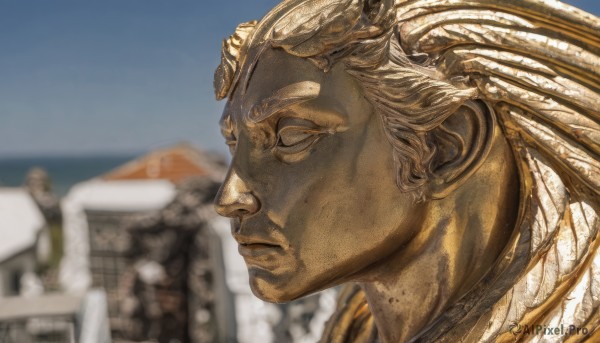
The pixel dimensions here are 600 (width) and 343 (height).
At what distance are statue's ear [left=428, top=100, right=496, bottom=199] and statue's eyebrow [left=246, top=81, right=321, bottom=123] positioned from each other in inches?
6.8

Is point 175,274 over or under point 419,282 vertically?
under

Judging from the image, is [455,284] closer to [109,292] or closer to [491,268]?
[491,268]

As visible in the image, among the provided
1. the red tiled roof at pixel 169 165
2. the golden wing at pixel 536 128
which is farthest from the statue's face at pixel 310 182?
the red tiled roof at pixel 169 165

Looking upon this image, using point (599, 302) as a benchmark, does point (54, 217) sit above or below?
below

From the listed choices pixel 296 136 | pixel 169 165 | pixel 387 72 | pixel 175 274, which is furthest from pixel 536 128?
pixel 169 165

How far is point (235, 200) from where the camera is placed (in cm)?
115

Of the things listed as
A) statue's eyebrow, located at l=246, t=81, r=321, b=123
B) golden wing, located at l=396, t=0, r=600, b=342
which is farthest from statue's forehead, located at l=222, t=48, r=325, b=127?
golden wing, located at l=396, t=0, r=600, b=342

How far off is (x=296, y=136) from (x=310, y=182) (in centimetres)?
6

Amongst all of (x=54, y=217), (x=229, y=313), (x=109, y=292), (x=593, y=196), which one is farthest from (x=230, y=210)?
(x=54, y=217)

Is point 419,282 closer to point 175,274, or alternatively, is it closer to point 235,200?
point 235,200

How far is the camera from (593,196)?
1146 mm

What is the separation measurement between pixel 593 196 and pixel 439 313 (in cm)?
27

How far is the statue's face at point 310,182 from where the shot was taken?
112 centimetres

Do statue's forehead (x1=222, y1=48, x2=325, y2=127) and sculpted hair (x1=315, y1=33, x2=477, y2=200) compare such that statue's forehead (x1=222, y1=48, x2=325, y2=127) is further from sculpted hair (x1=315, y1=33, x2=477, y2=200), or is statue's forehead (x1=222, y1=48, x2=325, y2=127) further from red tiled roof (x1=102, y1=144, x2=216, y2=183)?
red tiled roof (x1=102, y1=144, x2=216, y2=183)
